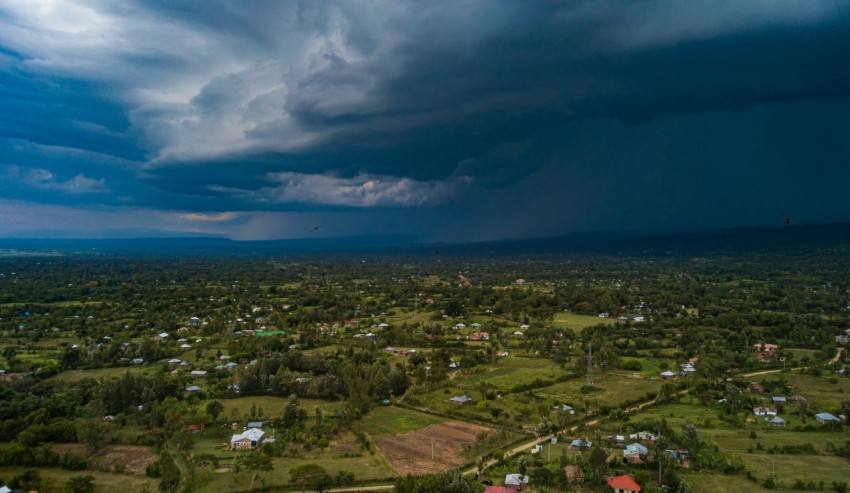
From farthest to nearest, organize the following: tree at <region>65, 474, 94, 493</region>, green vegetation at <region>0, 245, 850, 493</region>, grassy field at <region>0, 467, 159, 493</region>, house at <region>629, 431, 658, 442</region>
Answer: house at <region>629, 431, 658, 442</region> → green vegetation at <region>0, 245, 850, 493</region> → grassy field at <region>0, 467, 159, 493</region> → tree at <region>65, 474, 94, 493</region>

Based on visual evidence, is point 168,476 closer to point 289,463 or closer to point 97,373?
point 289,463

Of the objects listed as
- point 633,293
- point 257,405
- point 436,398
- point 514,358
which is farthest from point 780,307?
point 257,405

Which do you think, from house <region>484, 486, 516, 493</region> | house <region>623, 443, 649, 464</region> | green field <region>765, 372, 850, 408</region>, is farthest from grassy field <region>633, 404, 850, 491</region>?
house <region>484, 486, 516, 493</region>

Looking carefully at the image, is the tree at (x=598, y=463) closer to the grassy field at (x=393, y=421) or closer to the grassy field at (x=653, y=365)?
the grassy field at (x=393, y=421)

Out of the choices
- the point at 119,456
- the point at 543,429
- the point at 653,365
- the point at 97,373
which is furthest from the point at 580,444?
the point at 97,373

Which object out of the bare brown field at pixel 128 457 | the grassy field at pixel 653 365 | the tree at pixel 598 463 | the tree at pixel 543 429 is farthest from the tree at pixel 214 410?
the grassy field at pixel 653 365

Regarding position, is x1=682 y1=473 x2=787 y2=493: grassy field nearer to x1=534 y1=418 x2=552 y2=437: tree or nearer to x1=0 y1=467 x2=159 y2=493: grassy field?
x1=534 y1=418 x2=552 y2=437: tree
